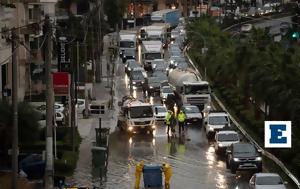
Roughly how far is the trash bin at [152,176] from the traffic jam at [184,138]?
111cm

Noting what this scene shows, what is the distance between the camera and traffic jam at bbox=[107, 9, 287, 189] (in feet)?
129

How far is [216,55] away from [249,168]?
36.3 m

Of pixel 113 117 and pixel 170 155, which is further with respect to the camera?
pixel 113 117

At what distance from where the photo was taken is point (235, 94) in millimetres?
62719

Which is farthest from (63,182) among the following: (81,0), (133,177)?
(81,0)

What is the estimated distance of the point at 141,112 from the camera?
175 ft

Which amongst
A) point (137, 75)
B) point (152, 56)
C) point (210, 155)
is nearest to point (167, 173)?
point (210, 155)

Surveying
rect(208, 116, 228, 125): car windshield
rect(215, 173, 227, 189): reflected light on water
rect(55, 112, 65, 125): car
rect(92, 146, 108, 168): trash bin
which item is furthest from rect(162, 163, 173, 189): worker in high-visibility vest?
rect(55, 112, 65, 125): car

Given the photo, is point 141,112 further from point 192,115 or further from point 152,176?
point 152,176

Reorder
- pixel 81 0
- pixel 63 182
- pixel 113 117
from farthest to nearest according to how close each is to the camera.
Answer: pixel 81 0
pixel 113 117
pixel 63 182

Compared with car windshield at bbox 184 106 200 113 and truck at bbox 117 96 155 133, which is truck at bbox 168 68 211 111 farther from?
truck at bbox 117 96 155 133

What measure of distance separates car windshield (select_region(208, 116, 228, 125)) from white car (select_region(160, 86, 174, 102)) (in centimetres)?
1498

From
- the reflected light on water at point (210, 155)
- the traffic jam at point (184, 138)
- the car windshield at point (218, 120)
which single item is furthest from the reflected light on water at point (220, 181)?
the car windshield at point (218, 120)

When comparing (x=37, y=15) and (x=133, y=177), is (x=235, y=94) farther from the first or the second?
(x=133, y=177)
